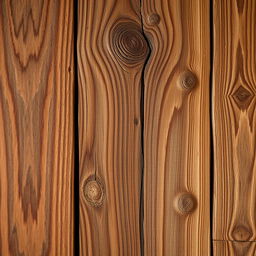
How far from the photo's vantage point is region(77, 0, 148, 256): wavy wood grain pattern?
0.66 m

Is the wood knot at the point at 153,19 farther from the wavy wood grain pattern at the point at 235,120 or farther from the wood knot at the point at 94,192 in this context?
the wood knot at the point at 94,192

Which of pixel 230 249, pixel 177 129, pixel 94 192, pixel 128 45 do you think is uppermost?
pixel 128 45

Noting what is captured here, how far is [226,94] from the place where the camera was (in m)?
0.68

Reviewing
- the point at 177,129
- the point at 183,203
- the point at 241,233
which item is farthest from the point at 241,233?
the point at 177,129

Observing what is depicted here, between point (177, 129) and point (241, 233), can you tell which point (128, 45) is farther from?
point (241, 233)

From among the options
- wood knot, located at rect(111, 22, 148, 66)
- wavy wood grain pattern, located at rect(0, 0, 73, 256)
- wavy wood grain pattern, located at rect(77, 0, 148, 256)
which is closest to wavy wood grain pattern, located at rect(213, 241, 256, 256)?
wavy wood grain pattern, located at rect(77, 0, 148, 256)

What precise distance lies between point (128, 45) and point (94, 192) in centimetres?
30

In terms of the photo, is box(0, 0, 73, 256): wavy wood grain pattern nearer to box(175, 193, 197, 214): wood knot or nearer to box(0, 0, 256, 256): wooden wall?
box(0, 0, 256, 256): wooden wall

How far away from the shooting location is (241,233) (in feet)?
2.19

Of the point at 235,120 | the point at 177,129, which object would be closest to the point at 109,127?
the point at 177,129

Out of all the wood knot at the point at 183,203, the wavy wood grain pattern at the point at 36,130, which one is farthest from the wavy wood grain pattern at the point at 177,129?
the wavy wood grain pattern at the point at 36,130

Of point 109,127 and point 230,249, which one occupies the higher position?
point 109,127

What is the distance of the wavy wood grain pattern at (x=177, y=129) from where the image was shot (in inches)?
26.2

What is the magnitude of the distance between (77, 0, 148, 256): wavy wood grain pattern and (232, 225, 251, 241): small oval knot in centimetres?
20
